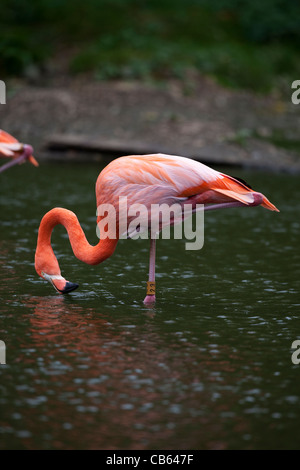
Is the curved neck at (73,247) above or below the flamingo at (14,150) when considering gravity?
below

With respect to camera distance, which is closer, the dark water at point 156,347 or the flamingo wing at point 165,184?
the dark water at point 156,347

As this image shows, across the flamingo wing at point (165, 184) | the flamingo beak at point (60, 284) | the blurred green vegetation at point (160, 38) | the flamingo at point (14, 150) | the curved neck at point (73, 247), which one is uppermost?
the blurred green vegetation at point (160, 38)

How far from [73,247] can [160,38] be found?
610 inches

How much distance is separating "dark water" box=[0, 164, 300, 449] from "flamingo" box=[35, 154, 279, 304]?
41cm

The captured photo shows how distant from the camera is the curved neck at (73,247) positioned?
23.2 feet

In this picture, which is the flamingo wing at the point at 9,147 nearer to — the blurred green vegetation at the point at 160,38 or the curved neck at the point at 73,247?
the curved neck at the point at 73,247

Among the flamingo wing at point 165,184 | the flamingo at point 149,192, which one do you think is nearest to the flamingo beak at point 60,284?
the flamingo at point 149,192

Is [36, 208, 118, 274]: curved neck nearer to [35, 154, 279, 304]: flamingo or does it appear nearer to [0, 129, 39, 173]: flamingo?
[35, 154, 279, 304]: flamingo

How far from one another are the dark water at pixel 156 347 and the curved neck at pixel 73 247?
37 cm

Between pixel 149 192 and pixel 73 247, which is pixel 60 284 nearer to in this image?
pixel 73 247

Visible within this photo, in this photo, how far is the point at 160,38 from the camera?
21703mm

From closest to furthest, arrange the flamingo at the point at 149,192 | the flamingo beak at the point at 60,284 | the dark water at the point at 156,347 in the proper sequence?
the dark water at the point at 156,347 → the flamingo at the point at 149,192 → the flamingo beak at the point at 60,284

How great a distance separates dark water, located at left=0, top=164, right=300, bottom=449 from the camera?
4.72 m

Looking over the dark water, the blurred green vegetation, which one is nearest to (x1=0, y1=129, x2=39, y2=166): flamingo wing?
the dark water
